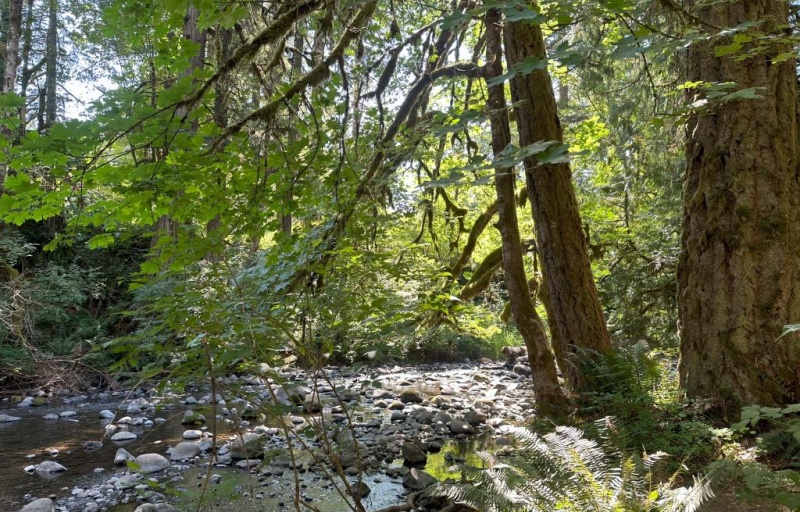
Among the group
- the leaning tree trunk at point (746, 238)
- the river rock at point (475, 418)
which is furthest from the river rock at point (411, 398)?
the leaning tree trunk at point (746, 238)

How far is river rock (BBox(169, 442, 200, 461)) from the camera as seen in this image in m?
6.04

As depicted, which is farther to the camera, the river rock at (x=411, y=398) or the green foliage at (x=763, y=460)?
the river rock at (x=411, y=398)

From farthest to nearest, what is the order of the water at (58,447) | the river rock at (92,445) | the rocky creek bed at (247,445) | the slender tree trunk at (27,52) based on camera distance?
the slender tree trunk at (27,52), the river rock at (92,445), the water at (58,447), the rocky creek bed at (247,445)

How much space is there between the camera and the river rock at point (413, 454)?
5684 mm

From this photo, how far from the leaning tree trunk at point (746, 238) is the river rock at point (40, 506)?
5.24 meters

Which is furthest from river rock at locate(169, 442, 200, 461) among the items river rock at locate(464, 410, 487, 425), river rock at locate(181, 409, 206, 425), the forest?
river rock at locate(464, 410, 487, 425)

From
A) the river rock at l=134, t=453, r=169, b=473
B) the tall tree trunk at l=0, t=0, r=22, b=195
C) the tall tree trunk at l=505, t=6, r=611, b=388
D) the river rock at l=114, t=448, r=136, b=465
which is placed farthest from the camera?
the tall tree trunk at l=0, t=0, r=22, b=195

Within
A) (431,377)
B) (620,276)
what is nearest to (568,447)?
(620,276)

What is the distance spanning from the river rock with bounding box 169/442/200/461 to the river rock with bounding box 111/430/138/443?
43.7 inches

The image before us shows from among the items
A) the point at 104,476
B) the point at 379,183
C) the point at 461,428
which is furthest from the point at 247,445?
the point at 461,428

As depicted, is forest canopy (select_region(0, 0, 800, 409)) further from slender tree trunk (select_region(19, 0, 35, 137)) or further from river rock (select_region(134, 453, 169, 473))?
slender tree trunk (select_region(19, 0, 35, 137))

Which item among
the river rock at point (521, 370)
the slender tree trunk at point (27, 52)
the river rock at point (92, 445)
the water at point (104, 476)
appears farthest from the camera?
the slender tree trunk at point (27, 52)

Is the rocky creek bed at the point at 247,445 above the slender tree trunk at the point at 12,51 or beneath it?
beneath

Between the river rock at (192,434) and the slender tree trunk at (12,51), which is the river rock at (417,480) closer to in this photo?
the river rock at (192,434)
